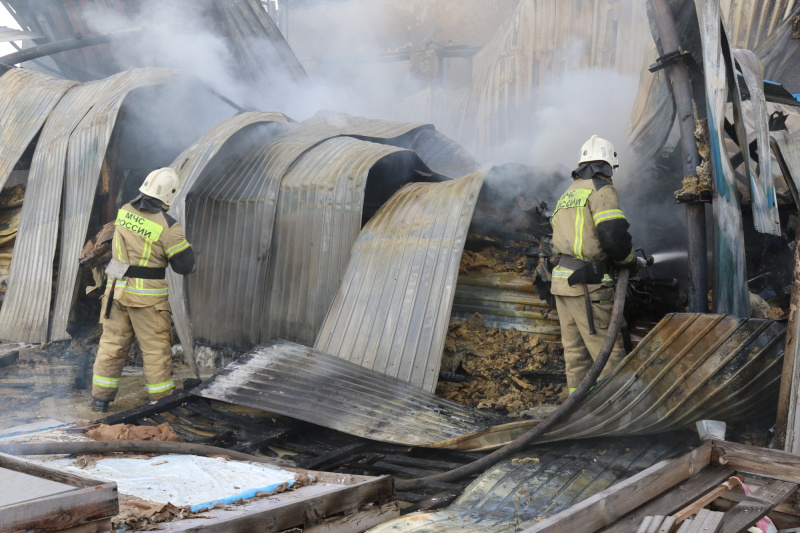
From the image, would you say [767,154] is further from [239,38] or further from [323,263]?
[239,38]

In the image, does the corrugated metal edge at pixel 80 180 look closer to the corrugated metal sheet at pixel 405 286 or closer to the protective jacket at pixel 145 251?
the protective jacket at pixel 145 251

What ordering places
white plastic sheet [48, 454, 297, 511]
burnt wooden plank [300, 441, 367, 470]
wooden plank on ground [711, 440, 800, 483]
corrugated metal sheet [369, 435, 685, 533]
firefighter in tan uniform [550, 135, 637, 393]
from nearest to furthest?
white plastic sheet [48, 454, 297, 511] < wooden plank on ground [711, 440, 800, 483] < corrugated metal sheet [369, 435, 685, 533] < burnt wooden plank [300, 441, 367, 470] < firefighter in tan uniform [550, 135, 637, 393]

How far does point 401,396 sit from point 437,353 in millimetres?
446

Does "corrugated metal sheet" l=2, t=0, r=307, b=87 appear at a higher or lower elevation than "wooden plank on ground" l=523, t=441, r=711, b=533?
higher

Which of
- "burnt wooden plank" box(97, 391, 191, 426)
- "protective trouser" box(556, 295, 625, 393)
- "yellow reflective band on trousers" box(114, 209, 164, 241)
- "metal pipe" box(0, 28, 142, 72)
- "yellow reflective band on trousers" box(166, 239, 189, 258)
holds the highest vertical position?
"metal pipe" box(0, 28, 142, 72)

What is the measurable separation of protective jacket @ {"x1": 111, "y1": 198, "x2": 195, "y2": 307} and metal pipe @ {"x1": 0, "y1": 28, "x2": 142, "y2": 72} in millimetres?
5364

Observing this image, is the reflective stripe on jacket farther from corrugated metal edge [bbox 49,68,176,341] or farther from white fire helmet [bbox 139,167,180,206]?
corrugated metal edge [bbox 49,68,176,341]

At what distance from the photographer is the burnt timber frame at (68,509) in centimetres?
182

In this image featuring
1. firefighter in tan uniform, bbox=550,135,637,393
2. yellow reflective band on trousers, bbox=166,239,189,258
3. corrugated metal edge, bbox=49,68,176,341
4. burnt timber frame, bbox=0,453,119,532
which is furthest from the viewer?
corrugated metal edge, bbox=49,68,176,341

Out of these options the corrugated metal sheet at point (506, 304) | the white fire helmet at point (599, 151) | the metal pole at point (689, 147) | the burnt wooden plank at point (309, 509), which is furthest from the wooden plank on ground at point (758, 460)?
the corrugated metal sheet at point (506, 304)

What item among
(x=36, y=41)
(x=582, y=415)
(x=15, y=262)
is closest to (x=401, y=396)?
(x=582, y=415)

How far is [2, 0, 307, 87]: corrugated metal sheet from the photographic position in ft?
35.5

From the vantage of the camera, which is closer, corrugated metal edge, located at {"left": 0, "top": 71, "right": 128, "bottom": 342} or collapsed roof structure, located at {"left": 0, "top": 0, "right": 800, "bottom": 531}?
collapsed roof structure, located at {"left": 0, "top": 0, "right": 800, "bottom": 531}

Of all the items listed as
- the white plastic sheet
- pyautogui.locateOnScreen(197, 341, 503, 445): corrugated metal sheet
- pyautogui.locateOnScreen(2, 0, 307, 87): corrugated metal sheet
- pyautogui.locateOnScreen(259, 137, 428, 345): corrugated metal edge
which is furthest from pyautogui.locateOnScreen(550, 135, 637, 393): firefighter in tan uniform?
pyautogui.locateOnScreen(2, 0, 307, 87): corrugated metal sheet
